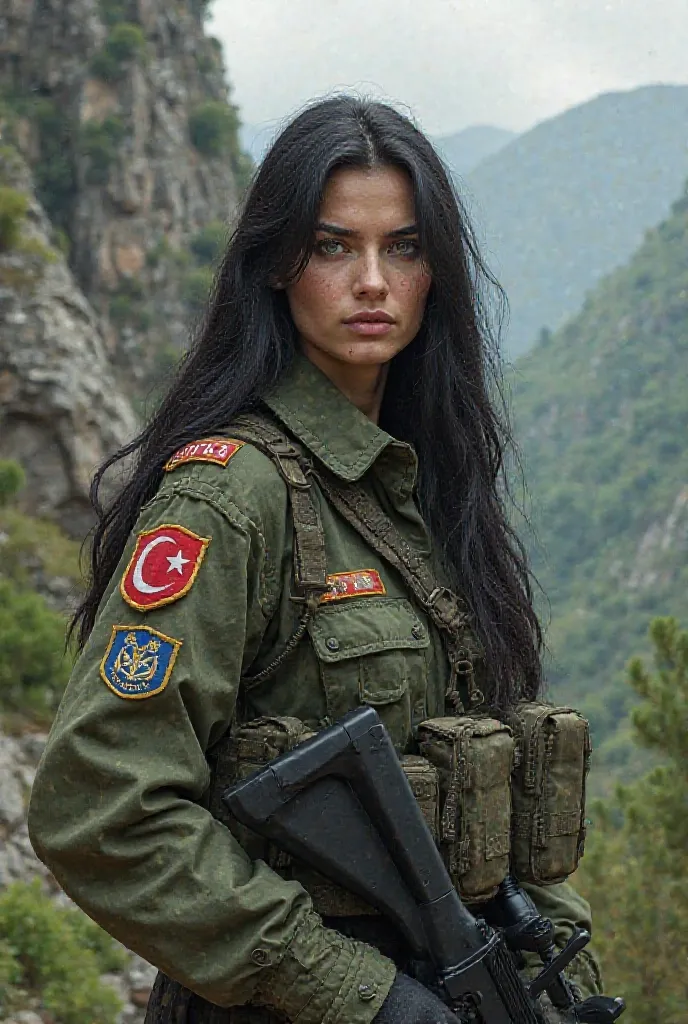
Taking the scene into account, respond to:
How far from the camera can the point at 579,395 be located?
48.8m

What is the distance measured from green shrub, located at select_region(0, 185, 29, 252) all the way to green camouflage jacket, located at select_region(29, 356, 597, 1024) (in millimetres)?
15366

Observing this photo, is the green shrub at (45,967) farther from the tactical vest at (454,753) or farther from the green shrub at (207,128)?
the green shrub at (207,128)

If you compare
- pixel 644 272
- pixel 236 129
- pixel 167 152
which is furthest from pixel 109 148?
pixel 644 272

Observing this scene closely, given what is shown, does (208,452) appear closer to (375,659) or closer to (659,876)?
(375,659)

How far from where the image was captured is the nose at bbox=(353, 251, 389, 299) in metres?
2.02

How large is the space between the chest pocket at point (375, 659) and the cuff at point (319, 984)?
35cm

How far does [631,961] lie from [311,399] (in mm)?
4719

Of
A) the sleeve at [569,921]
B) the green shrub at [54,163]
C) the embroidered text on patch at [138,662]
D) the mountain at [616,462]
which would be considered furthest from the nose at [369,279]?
the mountain at [616,462]

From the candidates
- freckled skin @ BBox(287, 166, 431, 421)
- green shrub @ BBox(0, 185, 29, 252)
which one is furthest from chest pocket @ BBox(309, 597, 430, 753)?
green shrub @ BBox(0, 185, 29, 252)

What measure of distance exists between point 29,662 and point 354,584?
7.65 meters

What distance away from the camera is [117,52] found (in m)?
27.7

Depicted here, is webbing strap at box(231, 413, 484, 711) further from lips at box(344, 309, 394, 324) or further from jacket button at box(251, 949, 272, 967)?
jacket button at box(251, 949, 272, 967)

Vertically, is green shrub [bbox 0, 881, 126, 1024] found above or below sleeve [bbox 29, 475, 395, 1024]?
below

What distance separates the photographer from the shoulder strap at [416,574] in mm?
2033
